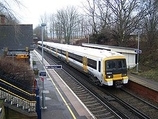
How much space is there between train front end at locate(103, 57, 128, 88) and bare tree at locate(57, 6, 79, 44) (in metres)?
67.3

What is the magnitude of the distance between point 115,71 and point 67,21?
74770mm

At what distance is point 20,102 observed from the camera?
1318 centimetres

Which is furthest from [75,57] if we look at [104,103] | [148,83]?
[104,103]

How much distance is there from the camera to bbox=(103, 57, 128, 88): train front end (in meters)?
19.1

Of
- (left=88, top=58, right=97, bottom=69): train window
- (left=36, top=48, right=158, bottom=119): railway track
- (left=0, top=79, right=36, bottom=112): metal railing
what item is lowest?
(left=36, top=48, right=158, bottom=119): railway track

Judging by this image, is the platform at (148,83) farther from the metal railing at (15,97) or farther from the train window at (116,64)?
the metal railing at (15,97)

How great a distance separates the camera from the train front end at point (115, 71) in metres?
19.1

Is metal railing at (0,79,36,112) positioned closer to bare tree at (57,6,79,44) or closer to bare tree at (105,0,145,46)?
bare tree at (105,0,145,46)

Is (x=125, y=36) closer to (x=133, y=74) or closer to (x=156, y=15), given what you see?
(x=156, y=15)

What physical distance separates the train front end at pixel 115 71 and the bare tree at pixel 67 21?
67278 millimetres

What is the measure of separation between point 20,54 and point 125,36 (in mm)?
16376

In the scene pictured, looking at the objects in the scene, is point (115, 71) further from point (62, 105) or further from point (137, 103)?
point (62, 105)

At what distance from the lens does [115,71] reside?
63.9ft

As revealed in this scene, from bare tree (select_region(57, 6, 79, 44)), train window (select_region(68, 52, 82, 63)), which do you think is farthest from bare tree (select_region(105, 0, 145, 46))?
bare tree (select_region(57, 6, 79, 44))
